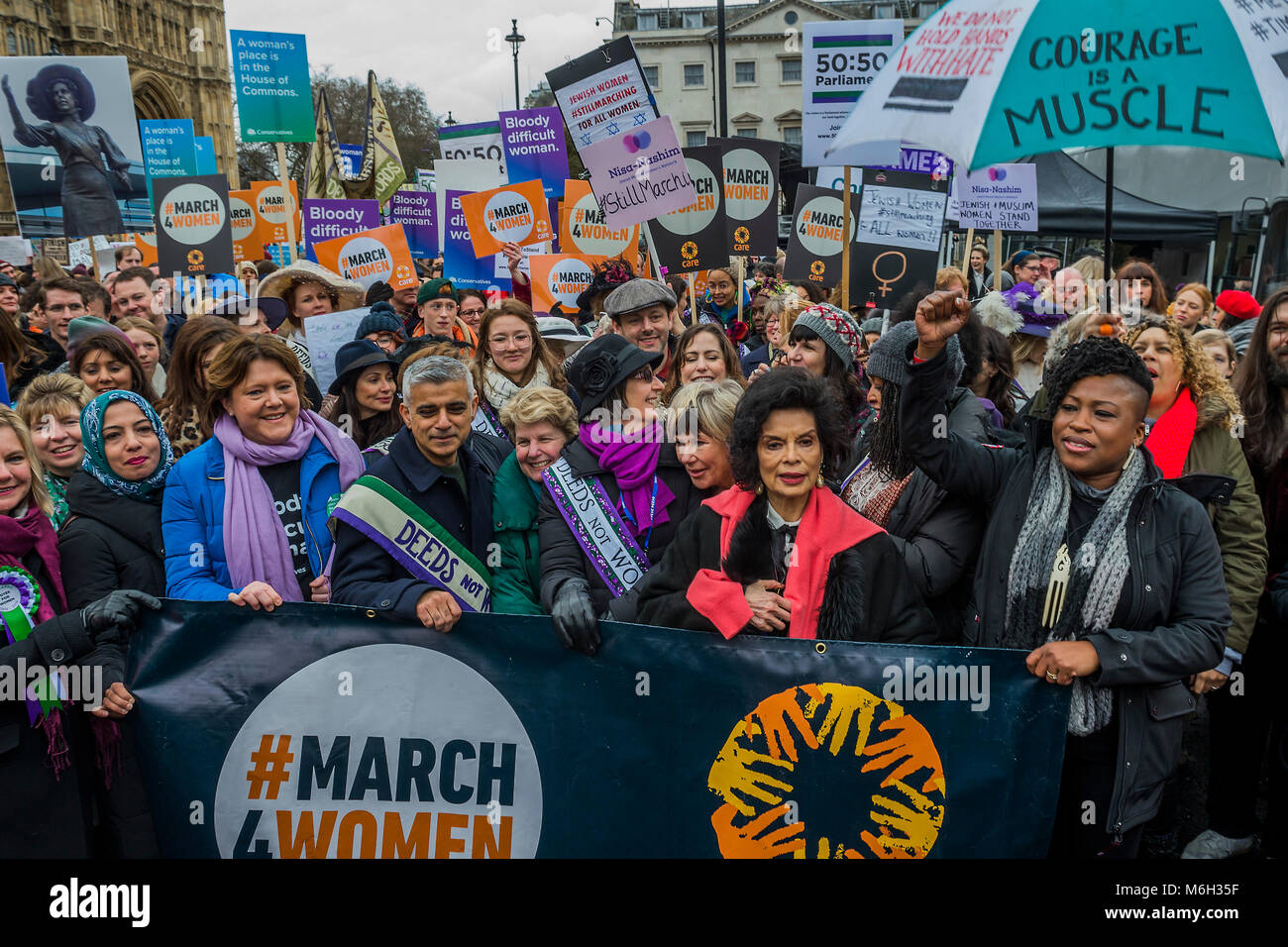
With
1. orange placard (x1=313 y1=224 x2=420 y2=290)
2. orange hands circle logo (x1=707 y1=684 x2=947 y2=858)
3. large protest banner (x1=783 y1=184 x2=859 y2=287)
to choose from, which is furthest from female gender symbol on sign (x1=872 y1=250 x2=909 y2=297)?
orange placard (x1=313 y1=224 x2=420 y2=290)

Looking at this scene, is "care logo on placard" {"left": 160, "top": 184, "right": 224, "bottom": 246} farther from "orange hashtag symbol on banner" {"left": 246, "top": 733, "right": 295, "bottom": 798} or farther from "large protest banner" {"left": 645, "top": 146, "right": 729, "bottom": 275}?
"orange hashtag symbol on banner" {"left": 246, "top": 733, "right": 295, "bottom": 798}

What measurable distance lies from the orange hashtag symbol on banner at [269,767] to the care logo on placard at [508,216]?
22.2ft

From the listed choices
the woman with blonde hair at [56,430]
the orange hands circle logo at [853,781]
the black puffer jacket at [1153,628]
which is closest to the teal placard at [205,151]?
the woman with blonde hair at [56,430]

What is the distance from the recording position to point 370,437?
501cm

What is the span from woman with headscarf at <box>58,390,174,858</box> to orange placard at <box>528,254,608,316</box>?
16.0 ft

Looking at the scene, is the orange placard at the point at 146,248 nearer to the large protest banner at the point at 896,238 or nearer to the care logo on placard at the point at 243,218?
the care logo on placard at the point at 243,218

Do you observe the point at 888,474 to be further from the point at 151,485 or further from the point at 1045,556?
the point at 151,485

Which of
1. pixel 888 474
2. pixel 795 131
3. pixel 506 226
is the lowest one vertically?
pixel 888 474

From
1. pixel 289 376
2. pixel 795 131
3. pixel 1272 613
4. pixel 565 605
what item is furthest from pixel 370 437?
pixel 795 131

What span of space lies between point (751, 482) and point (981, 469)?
28.6 inches

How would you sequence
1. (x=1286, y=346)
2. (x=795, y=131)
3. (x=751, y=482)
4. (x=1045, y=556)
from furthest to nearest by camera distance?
(x=795, y=131) < (x=1286, y=346) < (x=751, y=482) < (x=1045, y=556)

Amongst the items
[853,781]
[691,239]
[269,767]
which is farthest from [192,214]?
[853,781]

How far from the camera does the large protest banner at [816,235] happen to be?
8.46m

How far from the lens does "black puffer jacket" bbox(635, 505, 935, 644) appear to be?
282cm
